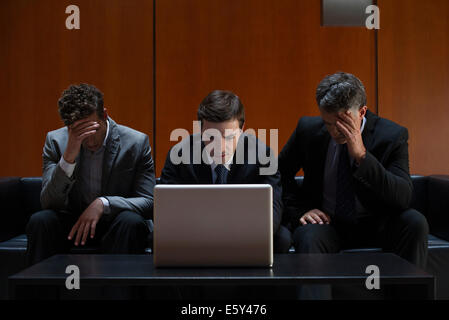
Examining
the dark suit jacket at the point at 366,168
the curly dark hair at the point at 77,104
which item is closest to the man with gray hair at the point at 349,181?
the dark suit jacket at the point at 366,168

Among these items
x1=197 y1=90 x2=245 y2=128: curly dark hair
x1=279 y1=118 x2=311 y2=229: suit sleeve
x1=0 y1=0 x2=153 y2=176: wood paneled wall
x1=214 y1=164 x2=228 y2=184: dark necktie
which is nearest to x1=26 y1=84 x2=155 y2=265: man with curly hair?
x1=214 y1=164 x2=228 y2=184: dark necktie

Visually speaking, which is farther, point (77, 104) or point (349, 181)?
point (349, 181)

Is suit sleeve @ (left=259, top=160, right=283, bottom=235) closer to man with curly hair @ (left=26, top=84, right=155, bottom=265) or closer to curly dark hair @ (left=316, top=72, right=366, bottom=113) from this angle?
curly dark hair @ (left=316, top=72, right=366, bottom=113)

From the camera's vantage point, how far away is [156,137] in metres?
3.48

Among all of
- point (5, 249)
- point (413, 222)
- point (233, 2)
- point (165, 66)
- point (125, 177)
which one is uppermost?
point (233, 2)

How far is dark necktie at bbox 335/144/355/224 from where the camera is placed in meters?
2.34

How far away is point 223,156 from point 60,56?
5.92 ft

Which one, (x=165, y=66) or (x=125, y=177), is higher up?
(x=165, y=66)

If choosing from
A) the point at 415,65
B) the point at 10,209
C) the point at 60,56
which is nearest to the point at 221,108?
the point at 10,209

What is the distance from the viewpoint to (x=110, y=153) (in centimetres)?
246

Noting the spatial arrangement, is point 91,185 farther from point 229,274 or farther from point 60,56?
point 60,56
